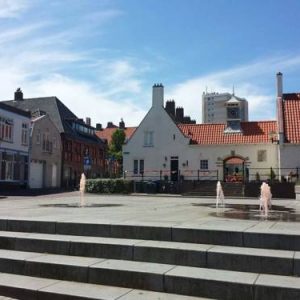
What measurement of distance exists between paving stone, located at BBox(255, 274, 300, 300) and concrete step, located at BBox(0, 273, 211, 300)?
0.88 meters

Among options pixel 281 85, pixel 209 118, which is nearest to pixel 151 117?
pixel 281 85

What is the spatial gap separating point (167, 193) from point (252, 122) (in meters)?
16.2

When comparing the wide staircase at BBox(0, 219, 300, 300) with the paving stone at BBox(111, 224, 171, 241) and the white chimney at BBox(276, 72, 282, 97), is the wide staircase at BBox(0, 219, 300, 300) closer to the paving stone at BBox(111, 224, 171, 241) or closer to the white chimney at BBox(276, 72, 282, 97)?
the paving stone at BBox(111, 224, 171, 241)

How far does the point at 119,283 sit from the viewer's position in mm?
6777

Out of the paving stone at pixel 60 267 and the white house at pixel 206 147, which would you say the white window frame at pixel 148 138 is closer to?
the white house at pixel 206 147

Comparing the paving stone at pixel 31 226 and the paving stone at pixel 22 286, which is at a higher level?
the paving stone at pixel 31 226

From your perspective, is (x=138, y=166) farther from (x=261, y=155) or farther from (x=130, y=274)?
(x=130, y=274)

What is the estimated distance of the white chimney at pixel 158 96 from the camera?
1927 inches

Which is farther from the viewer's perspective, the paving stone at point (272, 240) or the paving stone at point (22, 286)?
the paving stone at point (272, 240)

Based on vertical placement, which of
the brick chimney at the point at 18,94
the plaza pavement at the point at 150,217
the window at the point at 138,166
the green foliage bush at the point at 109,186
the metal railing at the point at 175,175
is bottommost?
the plaza pavement at the point at 150,217

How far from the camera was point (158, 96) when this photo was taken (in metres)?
49.0

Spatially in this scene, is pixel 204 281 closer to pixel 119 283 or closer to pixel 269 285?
pixel 269 285

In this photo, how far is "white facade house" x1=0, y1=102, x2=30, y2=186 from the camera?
43156 mm

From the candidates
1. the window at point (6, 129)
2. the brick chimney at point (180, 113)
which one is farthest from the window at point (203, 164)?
the window at point (6, 129)
